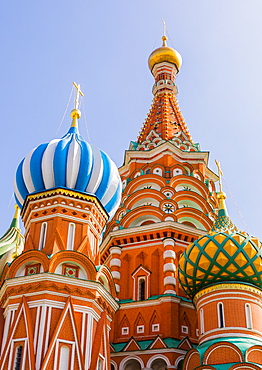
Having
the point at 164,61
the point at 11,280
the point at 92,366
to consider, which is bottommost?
the point at 92,366

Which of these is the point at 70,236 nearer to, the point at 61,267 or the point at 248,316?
the point at 61,267

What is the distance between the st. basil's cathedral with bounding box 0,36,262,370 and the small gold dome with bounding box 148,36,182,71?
244 inches

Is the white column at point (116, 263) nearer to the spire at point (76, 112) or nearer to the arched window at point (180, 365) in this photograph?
the arched window at point (180, 365)

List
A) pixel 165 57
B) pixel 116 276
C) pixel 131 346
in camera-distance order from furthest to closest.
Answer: pixel 165 57, pixel 116 276, pixel 131 346

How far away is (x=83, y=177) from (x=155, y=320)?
3.84 m

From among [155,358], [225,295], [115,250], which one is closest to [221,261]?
[225,295]

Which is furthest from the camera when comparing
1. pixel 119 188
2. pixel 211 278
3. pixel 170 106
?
pixel 170 106

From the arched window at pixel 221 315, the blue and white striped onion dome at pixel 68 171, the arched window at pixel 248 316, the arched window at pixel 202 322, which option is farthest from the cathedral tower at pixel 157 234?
the blue and white striped onion dome at pixel 68 171

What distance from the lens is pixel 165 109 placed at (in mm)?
20375

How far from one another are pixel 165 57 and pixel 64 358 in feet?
45.1

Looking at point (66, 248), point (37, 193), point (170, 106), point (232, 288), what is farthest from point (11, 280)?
point (170, 106)

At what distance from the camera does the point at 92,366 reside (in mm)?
11047

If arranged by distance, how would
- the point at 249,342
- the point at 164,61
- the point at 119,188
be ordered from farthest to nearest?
the point at 164,61, the point at 119,188, the point at 249,342

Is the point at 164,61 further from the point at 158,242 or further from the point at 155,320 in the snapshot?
the point at 155,320
